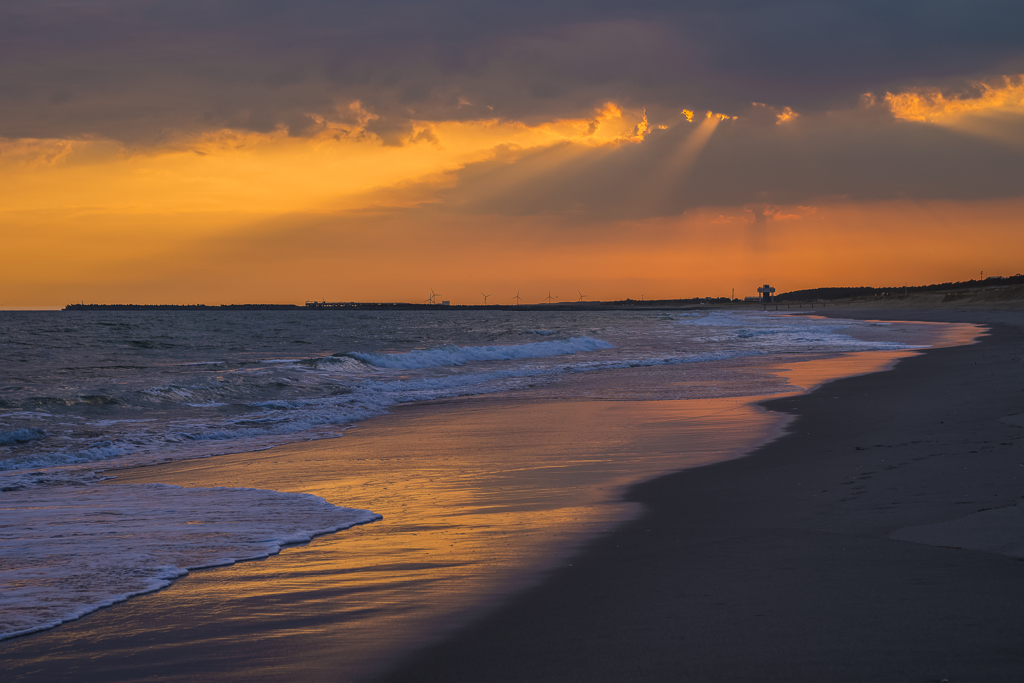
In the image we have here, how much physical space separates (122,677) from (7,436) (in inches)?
403

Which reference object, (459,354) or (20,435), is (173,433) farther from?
(459,354)

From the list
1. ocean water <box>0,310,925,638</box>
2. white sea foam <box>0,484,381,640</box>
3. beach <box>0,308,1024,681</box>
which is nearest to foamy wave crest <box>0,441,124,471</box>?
ocean water <box>0,310,925,638</box>

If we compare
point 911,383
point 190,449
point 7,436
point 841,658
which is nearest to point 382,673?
point 841,658

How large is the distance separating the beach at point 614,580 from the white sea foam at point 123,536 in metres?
0.24

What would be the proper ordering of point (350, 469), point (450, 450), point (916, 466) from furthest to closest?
point (450, 450)
point (350, 469)
point (916, 466)

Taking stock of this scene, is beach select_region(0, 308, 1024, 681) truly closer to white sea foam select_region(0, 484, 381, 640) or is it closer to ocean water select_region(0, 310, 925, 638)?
white sea foam select_region(0, 484, 381, 640)

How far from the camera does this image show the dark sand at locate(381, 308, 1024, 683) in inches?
138

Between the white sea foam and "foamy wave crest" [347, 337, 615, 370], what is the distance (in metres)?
21.7

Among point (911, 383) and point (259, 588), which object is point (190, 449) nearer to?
point (259, 588)

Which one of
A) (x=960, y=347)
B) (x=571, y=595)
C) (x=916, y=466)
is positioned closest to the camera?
(x=571, y=595)

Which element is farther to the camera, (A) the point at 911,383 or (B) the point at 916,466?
(A) the point at 911,383

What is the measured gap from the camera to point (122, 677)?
363cm

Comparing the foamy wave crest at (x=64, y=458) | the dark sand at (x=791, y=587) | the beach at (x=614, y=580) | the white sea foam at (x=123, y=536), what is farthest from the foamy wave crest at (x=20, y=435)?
the dark sand at (x=791, y=587)

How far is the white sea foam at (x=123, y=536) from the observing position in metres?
4.75
